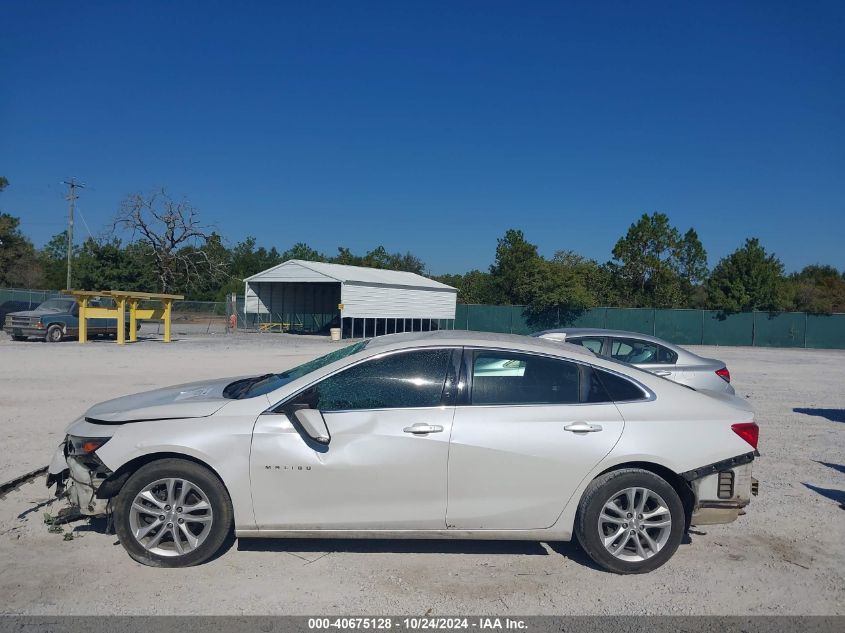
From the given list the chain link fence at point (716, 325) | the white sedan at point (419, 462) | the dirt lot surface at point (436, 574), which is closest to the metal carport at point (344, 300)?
the chain link fence at point (716, 325)

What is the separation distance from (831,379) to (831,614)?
17.8 metres

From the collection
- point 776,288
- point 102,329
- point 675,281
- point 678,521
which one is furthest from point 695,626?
point 675,281

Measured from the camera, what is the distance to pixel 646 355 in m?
9.64

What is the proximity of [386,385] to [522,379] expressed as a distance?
3.19 ft

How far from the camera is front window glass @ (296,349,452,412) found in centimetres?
460

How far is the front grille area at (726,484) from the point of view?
468 cm

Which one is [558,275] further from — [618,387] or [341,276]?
[618,387]

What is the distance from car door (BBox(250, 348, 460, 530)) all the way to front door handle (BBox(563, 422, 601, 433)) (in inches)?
32.5

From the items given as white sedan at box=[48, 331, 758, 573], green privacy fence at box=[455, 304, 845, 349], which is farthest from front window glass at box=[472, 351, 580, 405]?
green privacy fence at box=[455, 304, 845, 349]

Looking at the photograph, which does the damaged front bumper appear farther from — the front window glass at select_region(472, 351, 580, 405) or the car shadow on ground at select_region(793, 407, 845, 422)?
the car shadow on ground at select_region(793, 407, 845, 422)

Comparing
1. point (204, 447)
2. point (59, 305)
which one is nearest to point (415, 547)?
point (204, 447)

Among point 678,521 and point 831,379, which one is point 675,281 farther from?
point 678,521

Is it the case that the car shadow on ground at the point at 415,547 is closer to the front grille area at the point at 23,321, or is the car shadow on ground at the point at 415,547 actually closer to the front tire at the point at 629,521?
the front tire at the point at 629,521

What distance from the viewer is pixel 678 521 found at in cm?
457
